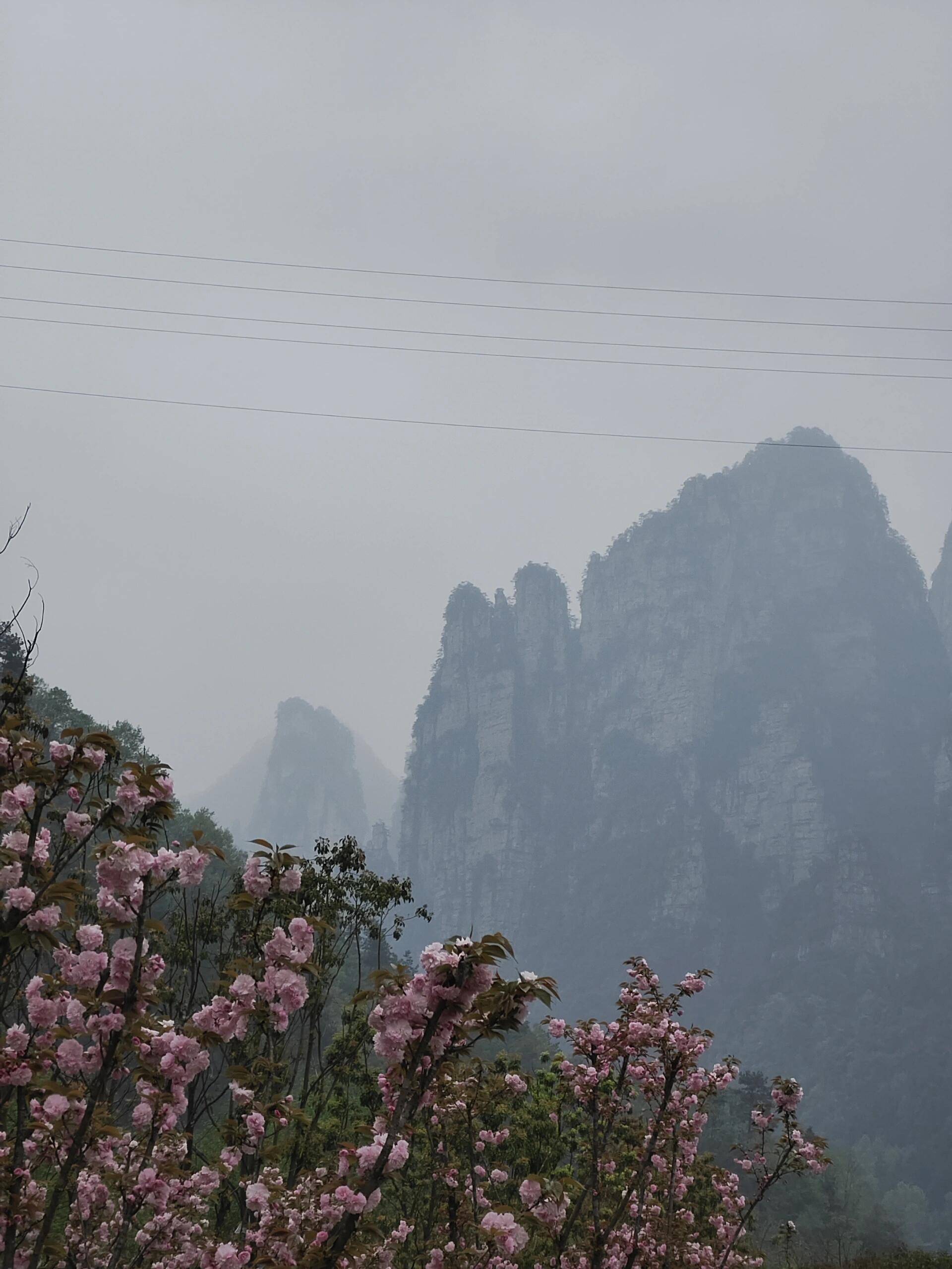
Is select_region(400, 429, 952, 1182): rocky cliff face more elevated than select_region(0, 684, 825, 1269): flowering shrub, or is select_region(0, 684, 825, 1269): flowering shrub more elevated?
select_region(400, 429, 952, 1182): rocky cliff face

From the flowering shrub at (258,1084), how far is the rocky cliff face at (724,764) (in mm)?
103387

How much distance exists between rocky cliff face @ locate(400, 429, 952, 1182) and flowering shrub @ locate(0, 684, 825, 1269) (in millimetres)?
103387

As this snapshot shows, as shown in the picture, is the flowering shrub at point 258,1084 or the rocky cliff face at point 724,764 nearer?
the flowering shrub at point 258,1084

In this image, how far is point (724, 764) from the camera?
132m

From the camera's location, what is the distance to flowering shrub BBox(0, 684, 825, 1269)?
10.9 feet

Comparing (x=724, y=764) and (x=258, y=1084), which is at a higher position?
(x=724, y=764)

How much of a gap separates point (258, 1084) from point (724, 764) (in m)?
132

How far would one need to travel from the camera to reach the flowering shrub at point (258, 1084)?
3.33 m

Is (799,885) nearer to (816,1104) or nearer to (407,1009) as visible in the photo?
(816,1104)

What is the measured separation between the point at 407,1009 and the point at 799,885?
12398cm

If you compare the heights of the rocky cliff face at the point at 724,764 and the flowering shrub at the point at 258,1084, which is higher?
the rocky cliff face at the point at 724,764

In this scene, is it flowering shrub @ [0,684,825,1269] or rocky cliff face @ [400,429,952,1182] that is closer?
flowering shrub @ [0,684,825,1269]

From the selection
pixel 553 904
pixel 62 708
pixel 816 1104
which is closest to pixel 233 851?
pixel 62 708

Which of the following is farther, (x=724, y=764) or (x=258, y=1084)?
(x=724, y=764)
